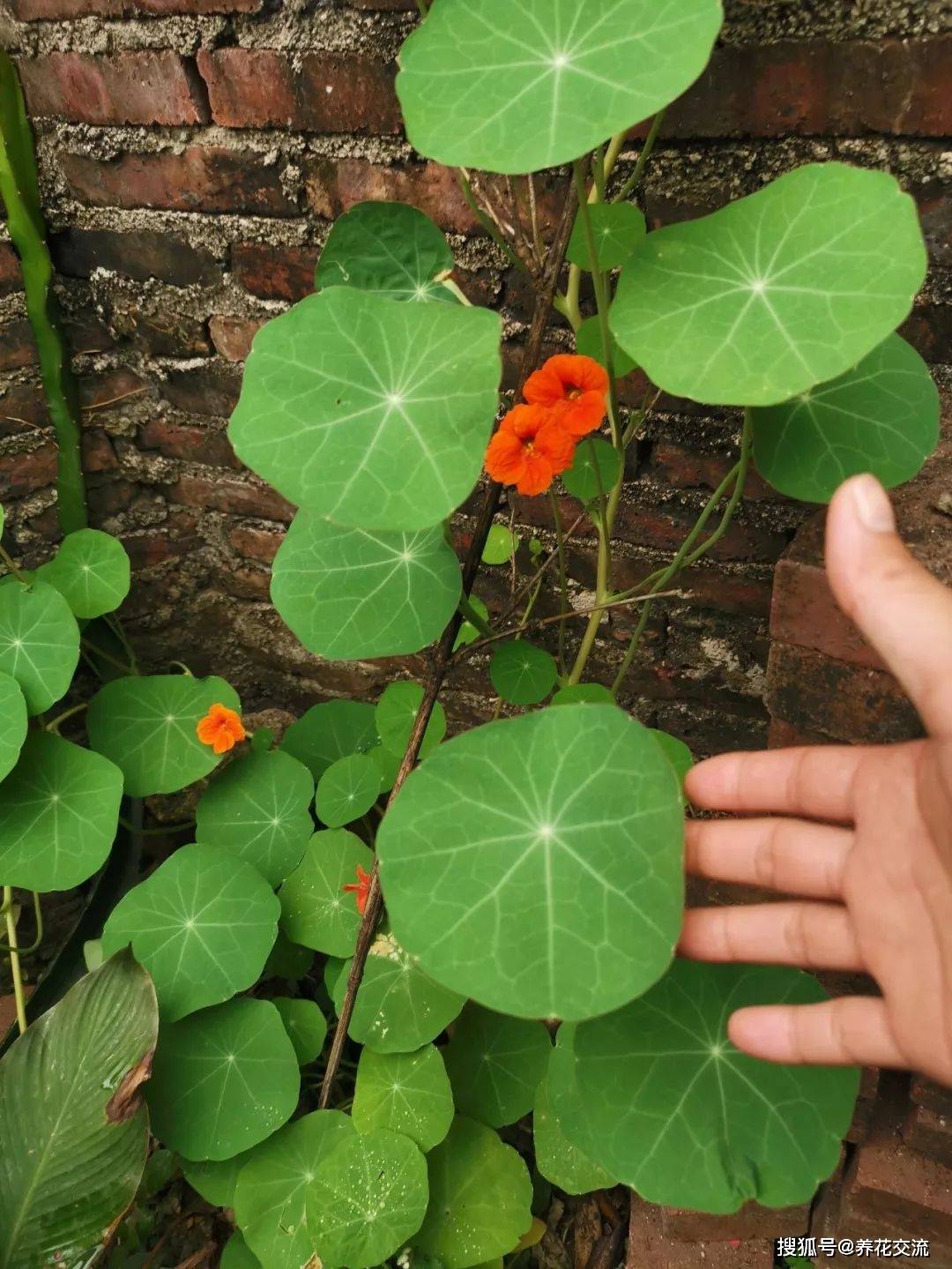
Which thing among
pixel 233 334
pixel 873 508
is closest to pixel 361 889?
pixel 873 508

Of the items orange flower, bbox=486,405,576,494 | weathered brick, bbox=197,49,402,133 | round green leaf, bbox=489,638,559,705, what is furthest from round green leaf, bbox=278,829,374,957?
weathered brick, bbox=197,49,402,133

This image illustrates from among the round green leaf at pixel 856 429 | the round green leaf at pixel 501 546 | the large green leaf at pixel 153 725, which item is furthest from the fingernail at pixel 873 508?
the large green leaf at pixel 153 725

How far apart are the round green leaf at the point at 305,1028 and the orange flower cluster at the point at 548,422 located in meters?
0.93

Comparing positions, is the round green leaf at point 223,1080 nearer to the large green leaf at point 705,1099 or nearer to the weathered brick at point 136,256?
the large green leaf at point 705,1099

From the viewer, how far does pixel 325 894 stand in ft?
4.67

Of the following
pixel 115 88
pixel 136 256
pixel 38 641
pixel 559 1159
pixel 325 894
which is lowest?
pixel 559 1159

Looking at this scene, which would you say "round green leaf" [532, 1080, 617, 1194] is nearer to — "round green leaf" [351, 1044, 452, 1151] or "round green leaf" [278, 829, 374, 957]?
"round green leaf" [351, 1044, 452, 1151]

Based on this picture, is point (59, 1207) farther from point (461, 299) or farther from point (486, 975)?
point (461, 299)

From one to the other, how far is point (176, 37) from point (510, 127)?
828 mm

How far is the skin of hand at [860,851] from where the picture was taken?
68cm

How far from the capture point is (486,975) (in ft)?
2.41

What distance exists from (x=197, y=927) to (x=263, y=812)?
9.7 inches

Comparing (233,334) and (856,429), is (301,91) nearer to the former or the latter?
(233,334)

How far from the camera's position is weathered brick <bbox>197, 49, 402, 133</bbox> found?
46.1 inches
